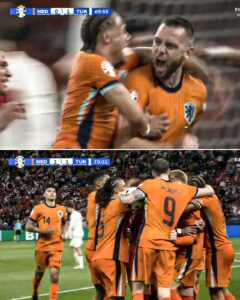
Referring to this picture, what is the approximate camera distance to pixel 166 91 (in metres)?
8.50

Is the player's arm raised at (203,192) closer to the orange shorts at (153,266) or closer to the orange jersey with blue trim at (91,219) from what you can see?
the orange shorts at (153,266)

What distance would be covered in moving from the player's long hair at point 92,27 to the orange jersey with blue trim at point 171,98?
1.84 ft

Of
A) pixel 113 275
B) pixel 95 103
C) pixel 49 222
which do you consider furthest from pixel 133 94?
pixel 113 275

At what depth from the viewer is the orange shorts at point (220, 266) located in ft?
22.9

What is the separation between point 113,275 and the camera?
6.48 metres

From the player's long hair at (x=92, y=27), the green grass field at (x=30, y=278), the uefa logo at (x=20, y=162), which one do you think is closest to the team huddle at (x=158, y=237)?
the uefa logo at (x=20, y=162)

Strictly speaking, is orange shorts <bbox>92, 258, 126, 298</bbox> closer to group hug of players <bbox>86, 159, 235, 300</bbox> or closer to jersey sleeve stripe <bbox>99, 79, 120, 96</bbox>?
group hug of players <bbox>86, 159, 235, 300</bbox>

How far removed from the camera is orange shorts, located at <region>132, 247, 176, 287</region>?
6.24 m

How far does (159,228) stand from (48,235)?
296 centimetres

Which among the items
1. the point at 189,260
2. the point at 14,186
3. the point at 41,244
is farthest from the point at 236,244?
the point at 189,260

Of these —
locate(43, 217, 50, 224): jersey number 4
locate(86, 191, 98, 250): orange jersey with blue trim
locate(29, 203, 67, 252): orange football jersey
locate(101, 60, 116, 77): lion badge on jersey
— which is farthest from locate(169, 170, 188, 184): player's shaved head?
locate(43, 217, 50, 224): jersey number 4

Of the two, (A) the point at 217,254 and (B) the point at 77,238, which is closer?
(A) the point at 217,254

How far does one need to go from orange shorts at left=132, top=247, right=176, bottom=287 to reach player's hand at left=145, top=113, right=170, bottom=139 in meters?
2.31

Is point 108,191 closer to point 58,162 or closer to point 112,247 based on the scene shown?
point 112,247
